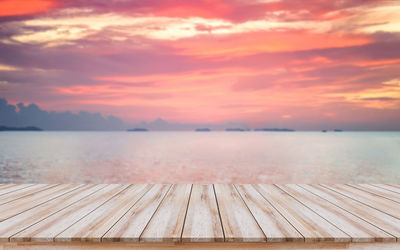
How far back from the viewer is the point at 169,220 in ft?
8.29

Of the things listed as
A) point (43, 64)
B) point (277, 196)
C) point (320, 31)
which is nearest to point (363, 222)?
point (277, 196)

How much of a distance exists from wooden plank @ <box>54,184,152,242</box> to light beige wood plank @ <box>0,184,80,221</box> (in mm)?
816

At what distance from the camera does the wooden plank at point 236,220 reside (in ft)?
6.99

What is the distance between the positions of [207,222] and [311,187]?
236 centimetres

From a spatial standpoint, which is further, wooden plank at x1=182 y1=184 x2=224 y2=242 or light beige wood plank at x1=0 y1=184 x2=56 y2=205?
light beige wood plank at x1=0 y1=184 x2=56 y2=205

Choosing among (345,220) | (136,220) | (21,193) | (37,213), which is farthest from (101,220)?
(345,220)

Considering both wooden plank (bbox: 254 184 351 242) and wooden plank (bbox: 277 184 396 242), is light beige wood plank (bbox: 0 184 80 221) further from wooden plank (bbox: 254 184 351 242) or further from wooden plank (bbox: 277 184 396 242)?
wooden plank (bbox: 277 184 396 242)

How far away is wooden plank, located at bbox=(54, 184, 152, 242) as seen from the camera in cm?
213

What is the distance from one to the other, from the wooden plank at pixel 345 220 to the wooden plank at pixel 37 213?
2.84 metres

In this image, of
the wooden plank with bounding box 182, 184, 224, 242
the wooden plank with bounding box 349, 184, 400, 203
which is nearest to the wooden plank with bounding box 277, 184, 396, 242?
the wooden plank with bounding box 349, 184, 400, 203

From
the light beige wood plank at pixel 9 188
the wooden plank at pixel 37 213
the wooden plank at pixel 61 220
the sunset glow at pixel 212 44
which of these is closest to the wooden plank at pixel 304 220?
the wooden plank at pixel 61 220

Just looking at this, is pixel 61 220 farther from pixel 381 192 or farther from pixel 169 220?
pixel 381 192

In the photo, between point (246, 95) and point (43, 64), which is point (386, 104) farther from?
point (246, 95)

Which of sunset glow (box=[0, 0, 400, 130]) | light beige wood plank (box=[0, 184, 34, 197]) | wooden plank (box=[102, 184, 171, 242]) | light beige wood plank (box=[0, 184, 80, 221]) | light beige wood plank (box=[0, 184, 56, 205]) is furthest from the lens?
sunset glow (box=[0, 0, 400, 130])
